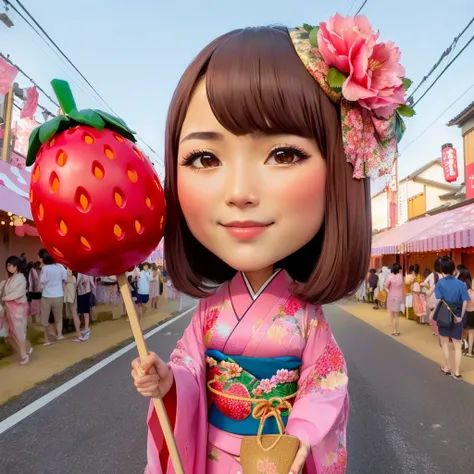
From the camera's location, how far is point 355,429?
13.5ft

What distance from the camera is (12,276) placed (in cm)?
667

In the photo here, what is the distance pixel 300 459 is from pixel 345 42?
1.43 metres

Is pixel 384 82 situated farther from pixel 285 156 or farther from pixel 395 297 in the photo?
pixel 395 297

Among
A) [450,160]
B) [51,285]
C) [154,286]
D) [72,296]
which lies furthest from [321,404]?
[450,160]

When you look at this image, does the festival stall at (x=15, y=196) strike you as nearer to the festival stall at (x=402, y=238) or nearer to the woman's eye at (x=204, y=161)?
the woman's eye at (x=204, y=161)

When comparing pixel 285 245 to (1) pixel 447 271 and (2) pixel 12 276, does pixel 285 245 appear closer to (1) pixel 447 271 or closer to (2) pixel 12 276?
(1) pixel 447 271

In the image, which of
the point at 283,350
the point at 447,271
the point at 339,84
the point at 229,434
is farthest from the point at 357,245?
the point at 447,271

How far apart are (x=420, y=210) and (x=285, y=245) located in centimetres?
2712

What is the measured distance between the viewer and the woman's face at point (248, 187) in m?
1.57

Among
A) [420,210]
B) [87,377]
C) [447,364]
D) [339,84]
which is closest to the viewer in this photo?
[339,84]

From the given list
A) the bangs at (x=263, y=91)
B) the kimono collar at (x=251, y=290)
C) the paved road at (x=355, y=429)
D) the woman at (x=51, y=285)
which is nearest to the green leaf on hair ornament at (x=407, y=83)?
the bangs at (x=263, y=91)

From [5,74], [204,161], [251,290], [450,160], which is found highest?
[450,160]

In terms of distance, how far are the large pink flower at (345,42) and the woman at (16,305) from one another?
6237 mm

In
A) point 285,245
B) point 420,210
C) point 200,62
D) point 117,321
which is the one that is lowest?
point 117,321
